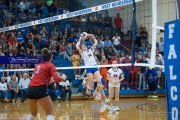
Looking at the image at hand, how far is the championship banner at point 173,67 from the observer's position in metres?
6.49

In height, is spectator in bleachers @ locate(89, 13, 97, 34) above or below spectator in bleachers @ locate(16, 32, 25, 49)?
above

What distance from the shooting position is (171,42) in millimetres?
6586

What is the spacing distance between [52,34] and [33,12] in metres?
2.47

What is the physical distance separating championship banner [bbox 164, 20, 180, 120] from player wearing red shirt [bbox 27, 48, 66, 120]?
1945mm

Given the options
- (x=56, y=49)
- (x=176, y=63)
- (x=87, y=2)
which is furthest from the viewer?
(x=87, y=2)

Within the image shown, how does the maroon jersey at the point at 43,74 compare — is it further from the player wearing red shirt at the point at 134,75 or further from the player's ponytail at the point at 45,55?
the player wearing red shirt at the point at 134,75

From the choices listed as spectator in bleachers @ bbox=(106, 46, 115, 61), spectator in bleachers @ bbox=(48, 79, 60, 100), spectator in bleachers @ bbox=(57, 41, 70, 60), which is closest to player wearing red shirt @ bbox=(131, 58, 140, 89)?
spectator in bleachers @ bbox=(106, 46, 115, 61)

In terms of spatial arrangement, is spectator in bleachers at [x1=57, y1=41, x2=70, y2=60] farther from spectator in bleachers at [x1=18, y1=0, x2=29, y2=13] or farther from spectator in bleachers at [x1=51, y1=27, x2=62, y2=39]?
spectator in bleachers at [x1=18, y1=0, x2=29, y2=13]

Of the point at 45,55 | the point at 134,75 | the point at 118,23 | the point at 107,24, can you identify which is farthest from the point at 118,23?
the point at 45,55

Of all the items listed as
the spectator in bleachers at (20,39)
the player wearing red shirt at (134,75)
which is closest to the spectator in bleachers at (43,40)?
the spectator in bleachers at (20,39)

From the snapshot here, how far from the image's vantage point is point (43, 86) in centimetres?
679

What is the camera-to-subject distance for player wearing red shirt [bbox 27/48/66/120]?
6688 millimetres

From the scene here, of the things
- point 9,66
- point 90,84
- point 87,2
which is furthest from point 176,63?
point 87,2

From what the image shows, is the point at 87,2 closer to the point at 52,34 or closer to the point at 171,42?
the point at 52,34
